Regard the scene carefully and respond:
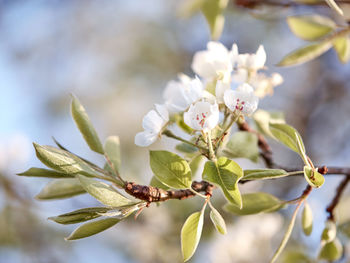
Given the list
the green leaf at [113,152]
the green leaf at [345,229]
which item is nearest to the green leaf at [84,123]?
the green leaf at [113,152]

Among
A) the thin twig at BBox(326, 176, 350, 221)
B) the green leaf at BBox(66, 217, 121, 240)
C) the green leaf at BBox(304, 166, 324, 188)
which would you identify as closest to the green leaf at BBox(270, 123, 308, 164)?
the green leaf at BBox(304, 166, 324, 188)

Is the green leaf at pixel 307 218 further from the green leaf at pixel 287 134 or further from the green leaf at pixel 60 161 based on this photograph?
the green leaf at pixel 60 161

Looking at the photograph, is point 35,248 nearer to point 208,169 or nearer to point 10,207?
point 10,207

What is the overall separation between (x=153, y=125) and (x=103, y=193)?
5.6 inches

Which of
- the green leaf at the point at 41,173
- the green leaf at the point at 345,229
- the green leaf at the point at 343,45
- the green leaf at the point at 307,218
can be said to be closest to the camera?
the green leaf at the point at 41,173

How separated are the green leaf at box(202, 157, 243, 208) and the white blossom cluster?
56 millimetres

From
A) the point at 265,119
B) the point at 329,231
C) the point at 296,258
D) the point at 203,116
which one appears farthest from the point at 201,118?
the point at 296,258

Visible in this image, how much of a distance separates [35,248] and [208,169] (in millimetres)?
1394

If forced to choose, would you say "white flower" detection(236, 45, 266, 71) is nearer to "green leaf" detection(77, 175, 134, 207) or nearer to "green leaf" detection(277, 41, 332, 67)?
"green leaf" detection(277, 41, 332, 67)

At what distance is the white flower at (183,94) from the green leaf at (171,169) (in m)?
0.09

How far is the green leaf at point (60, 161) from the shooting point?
17.9 inches

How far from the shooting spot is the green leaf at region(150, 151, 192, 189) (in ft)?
1.56

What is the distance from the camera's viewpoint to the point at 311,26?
71 cm

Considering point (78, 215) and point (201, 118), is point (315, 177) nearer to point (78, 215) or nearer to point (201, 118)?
point (201, 118)
